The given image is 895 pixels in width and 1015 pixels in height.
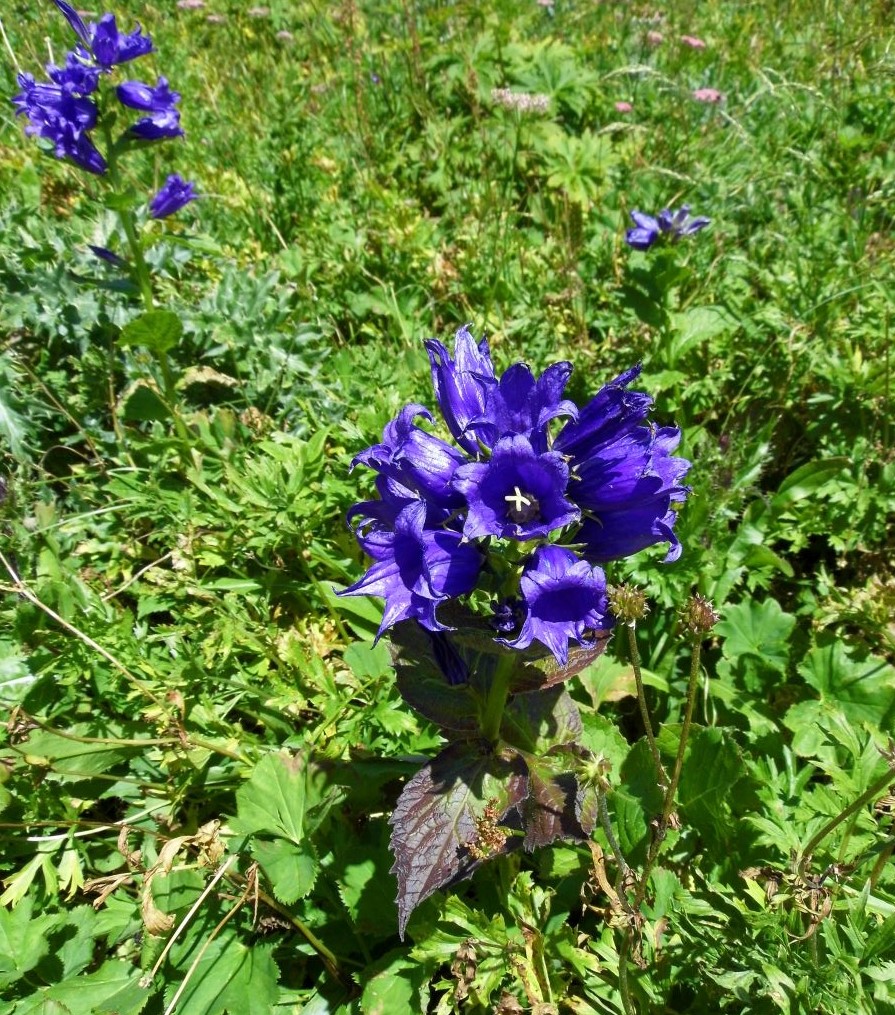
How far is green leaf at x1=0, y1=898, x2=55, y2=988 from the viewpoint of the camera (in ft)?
6.95

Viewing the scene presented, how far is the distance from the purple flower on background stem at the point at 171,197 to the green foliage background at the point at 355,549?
0.21 metres

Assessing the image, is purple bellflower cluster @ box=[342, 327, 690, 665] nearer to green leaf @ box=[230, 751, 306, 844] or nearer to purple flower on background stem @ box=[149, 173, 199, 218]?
green leaf @ box=[230, 751, 306, 844]

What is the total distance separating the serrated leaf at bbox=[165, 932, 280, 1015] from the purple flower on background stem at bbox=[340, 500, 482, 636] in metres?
1.26

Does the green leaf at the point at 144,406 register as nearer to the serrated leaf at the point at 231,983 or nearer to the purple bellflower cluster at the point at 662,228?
the serrated leaf at the point at 231,983

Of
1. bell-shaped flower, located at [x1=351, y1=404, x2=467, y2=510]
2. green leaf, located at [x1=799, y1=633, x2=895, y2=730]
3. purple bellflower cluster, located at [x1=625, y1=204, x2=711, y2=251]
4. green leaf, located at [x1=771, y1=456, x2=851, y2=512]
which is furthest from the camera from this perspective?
purple bellflower cluster, located at [x1=625, y1=204, x2=711, y2=251]

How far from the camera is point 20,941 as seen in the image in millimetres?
2184

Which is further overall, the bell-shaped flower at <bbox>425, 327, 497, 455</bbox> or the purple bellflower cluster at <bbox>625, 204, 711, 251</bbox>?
the purple bellflower cluster at <bbox>625, 204, 711, 251</bbox>

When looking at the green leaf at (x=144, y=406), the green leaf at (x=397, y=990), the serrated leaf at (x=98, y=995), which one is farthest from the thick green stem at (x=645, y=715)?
the green leaf at (x=144, y=406)

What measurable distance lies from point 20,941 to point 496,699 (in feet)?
5.02

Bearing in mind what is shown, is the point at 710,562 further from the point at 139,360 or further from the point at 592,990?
the point at 139,360

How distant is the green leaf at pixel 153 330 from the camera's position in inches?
127

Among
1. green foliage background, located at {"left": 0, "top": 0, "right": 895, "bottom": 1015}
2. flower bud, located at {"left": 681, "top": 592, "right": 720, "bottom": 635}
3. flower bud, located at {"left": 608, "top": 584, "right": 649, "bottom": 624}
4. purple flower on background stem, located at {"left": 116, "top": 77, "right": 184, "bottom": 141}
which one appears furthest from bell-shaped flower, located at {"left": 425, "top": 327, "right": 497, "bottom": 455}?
purple flower on background stem, located at {"left": 116, "top": 77, "right": 184, "bottom": 141}

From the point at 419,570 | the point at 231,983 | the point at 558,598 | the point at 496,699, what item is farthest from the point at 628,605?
the point at 231,983

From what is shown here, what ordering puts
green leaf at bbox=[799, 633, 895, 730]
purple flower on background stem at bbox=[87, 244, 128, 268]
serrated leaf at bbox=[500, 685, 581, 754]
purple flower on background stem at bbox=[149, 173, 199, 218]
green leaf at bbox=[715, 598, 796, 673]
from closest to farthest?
serrated leaf at bbox=[500, 685, 581, 754] < green leaf at bbox=[799, 633, 895, 730] < green leaf at bbox=[715, 598, 796, 673] < purple flower on background stem at bbox=[87, 244, 128, 268] < purple flower on background stem at bbox=[149, 173, 199, 218]
